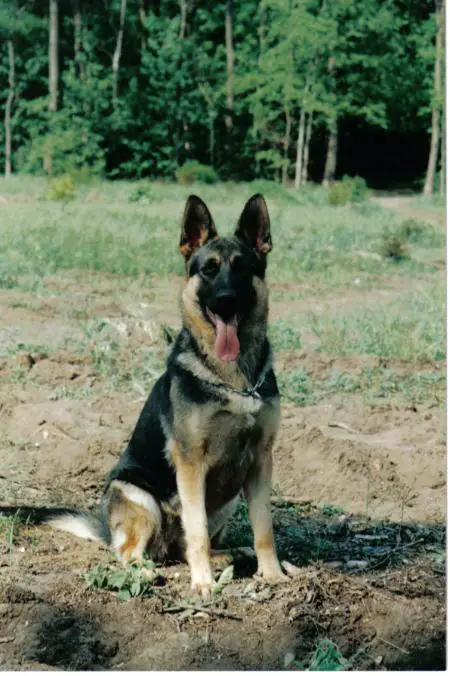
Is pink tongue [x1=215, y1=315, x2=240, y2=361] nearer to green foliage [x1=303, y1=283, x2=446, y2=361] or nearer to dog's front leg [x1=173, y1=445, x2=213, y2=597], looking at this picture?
dog's front leg [x1=173, y1=445, x2=213, y2=597]

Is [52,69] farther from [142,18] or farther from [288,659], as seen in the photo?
[288,659]

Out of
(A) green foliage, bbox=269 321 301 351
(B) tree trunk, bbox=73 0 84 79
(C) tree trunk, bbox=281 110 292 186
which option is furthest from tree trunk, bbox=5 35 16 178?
(A) green foliage, bbox=269 321 301 351

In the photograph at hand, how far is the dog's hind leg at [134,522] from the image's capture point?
4.93 meters

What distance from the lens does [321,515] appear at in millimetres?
6281

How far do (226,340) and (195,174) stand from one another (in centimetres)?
2135

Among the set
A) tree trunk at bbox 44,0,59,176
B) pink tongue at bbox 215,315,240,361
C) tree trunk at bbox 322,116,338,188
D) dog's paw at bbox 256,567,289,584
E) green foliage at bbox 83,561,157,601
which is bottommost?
dog's paw at bbox 256,567,289,584

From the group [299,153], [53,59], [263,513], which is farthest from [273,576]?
[53,59]

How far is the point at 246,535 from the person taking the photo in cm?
571

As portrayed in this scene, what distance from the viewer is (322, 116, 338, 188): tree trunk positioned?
28.3m

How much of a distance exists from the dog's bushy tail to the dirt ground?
0.06m

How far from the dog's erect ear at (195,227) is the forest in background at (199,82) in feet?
68.0

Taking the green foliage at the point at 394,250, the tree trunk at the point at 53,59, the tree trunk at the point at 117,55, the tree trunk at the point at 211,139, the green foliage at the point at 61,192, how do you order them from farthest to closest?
the tree trunk at the point at 117,55 → the tree trunk at the point at 211,139 → the tree trunk at the point at 53,59 → the green foliage at the point at 61,192 → the green foliage at the point at 394,250

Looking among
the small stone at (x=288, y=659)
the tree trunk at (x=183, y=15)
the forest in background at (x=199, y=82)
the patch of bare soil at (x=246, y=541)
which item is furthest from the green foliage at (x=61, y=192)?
the small stone at (x=288, y=659)

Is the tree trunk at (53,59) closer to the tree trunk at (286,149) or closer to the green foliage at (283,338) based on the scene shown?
the tree trunk at (286,149)
